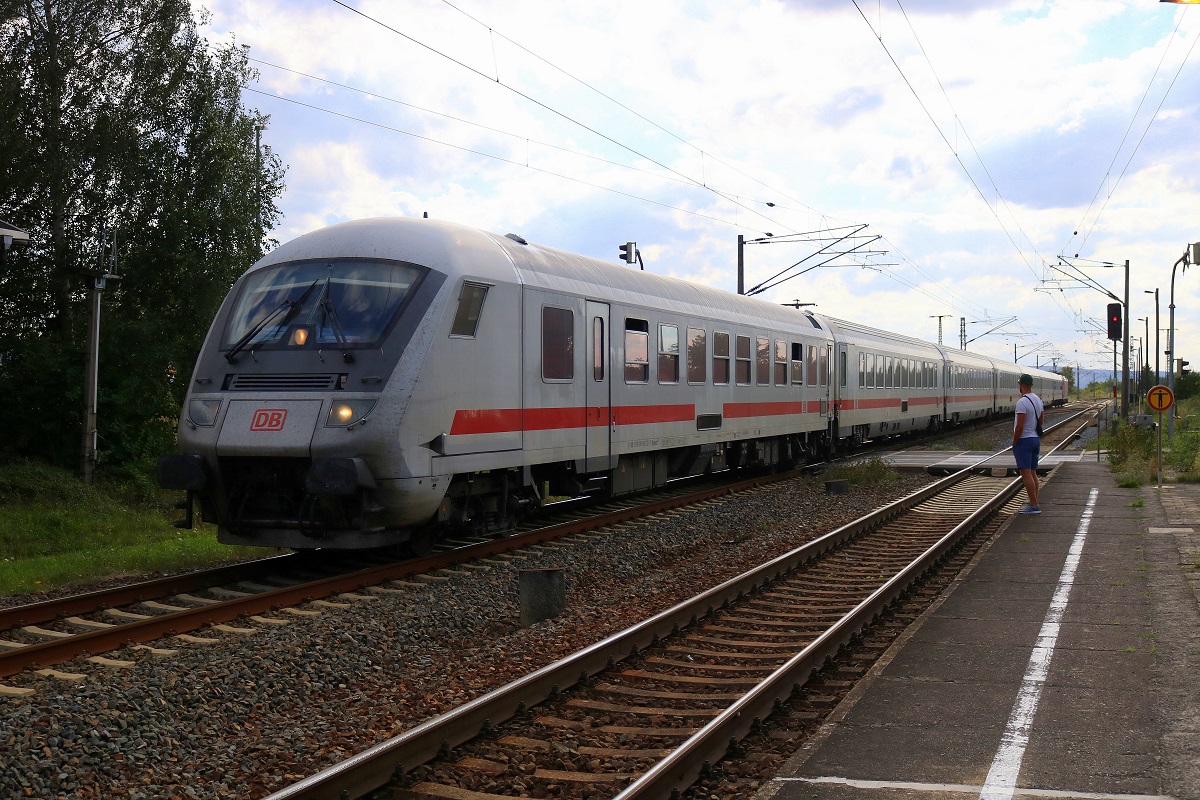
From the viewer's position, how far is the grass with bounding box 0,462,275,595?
415 inches

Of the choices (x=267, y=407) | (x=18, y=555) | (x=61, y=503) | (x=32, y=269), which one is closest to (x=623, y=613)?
(x=267, y=407)

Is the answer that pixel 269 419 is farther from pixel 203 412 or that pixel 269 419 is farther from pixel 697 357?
pixel 697 357

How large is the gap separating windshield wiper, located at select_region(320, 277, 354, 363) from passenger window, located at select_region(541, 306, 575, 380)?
8.40 ft

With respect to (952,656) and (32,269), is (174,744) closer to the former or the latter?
(952,656)

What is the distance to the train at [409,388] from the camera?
9.10m

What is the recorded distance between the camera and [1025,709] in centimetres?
584

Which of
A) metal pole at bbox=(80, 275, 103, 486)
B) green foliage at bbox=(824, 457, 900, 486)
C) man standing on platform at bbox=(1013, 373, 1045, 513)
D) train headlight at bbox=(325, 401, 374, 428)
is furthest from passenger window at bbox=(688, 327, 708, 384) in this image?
metal pole at bbox=(80, 275, 103, 486)

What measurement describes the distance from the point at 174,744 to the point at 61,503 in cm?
1559

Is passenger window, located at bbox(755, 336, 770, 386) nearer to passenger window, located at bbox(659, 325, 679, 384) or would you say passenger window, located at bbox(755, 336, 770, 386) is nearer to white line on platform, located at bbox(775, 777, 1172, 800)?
passenger window, located at bbox(659, 325, 679, 384)

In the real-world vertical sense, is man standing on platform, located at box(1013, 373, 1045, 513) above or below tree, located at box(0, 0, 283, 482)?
below

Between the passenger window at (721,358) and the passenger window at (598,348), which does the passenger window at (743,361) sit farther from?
the passenger window at (598,348)

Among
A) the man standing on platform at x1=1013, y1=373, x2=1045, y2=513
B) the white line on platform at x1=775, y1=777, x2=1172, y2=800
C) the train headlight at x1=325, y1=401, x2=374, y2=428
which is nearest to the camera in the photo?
the white line on platform at x1=775, y1=777, x2=1172, y2=800

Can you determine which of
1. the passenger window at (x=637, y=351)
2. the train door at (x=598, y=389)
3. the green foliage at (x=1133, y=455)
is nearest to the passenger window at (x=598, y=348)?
the train door at (x=598, y=389)

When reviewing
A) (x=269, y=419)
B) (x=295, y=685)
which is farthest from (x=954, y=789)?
(x=269, y=419)
